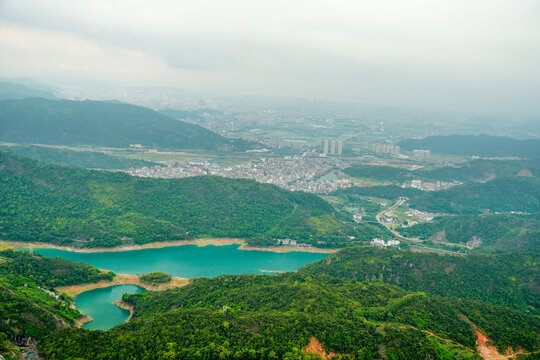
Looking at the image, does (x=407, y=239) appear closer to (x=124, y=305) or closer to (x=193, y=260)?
(x=193, y=260)

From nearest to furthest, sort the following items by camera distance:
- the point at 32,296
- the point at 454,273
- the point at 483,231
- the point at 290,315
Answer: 1. the point at 290,315
2. the point at 32,296
3. the point at 454,273
4. the point at 483,231

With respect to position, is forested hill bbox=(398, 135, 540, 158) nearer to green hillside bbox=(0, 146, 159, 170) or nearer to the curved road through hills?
the curved road through hills

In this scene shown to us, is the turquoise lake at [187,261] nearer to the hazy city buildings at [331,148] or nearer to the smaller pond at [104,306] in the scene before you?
the smaller pond at [104,306]

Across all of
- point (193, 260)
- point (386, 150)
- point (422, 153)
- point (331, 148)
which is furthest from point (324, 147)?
point (193, 260)

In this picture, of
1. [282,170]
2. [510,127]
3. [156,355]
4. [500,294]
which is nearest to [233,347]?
[156,355]

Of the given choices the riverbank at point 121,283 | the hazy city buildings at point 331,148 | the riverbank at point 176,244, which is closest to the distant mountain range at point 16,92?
the hazy city buildings at point 331,148

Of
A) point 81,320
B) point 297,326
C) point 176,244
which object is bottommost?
point 176,244

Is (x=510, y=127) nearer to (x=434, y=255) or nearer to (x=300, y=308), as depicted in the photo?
(x=434, y=255)

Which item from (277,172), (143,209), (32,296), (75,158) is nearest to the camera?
(32,296)
